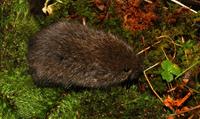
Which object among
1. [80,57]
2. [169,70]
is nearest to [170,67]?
[169,70]

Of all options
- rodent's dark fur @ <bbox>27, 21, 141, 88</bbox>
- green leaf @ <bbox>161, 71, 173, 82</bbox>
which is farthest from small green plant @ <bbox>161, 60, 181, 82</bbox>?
rodent's dark fur @ <bbox>27, 21, 141, 88</bbox>

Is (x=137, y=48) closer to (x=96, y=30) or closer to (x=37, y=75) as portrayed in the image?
(x=96, y=30)

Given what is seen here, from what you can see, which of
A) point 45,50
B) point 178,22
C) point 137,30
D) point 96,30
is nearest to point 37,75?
point 45,50

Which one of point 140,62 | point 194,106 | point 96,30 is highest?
point 96,30

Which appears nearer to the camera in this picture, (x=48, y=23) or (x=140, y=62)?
(x=140, y=62)

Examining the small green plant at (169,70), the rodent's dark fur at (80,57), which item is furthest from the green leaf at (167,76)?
the rodent's dark fur at (80,57)

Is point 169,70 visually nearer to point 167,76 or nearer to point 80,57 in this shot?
point 167,76

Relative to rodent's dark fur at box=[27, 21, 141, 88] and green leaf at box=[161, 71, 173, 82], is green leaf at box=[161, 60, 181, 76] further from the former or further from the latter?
rodent's dark fur at box=[27, 21, 141, 88]

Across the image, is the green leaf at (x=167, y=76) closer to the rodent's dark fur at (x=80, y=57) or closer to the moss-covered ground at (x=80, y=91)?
the moss-covered ground at (x=80, y=91)
